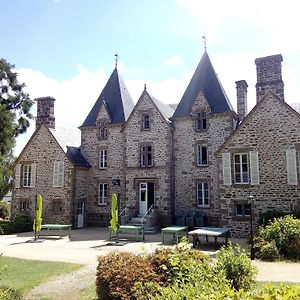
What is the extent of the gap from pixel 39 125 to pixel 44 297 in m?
20.4

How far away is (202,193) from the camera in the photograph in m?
22.6

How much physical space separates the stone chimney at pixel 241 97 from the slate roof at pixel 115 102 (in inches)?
348

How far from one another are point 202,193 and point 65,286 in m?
14.4

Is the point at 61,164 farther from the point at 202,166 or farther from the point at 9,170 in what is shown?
the point at 202,166

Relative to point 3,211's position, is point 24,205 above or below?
above

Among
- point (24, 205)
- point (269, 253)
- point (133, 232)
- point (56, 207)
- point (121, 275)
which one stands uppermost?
point (24, 205)

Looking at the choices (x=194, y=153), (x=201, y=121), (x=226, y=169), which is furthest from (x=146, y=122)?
(x=226, y=169)

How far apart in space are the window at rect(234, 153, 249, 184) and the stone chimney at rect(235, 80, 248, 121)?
5726 millimetres

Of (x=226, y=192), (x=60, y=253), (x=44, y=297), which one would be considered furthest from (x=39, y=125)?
(x=44, y=297)

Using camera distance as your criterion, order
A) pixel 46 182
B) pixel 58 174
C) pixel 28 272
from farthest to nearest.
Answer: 1. pixel 46 182
2. pixel 58 174
3. pixel 28 272

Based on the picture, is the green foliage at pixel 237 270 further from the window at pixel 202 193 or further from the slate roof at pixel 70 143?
the slate roof at pixel 70 143

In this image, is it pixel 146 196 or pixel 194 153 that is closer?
pixel 194 153

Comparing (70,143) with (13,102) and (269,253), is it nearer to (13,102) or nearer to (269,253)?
(13,102)

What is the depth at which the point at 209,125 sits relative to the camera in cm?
2300
